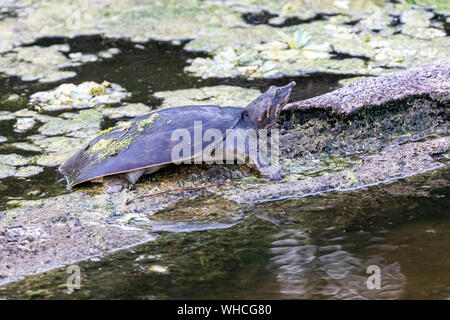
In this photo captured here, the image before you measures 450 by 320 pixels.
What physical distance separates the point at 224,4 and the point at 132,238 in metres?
4.87

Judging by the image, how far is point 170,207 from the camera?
3.28m

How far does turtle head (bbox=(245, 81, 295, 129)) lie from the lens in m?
3.74

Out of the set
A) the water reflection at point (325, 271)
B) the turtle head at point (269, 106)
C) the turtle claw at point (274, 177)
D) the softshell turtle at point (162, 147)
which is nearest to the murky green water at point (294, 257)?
the water reflection at point (325, 271)

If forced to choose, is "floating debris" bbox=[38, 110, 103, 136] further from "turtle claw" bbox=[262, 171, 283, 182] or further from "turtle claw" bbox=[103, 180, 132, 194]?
"turtle claw" bbox=[262, 171, 283, 182]

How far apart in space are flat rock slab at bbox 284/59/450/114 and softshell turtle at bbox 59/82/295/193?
1.36 feet

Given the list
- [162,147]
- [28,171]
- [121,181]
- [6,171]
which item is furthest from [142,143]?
[6,171]

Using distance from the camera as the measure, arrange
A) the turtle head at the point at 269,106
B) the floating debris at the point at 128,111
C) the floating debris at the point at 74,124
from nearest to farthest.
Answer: the turtle head at the point at 269,106, the floating debris at the point at 74,124, the floating debris at the point at 128,111

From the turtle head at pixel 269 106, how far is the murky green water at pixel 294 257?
2.40 ft

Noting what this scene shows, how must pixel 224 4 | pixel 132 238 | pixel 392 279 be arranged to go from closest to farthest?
pixel 392 279 → pixel 132 238 → pixel 224 4

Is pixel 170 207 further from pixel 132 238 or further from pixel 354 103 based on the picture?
pixel 354 103

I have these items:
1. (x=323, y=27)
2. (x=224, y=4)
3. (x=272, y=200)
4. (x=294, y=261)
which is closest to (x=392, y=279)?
(x=294, y=261)

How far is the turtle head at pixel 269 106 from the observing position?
374 centimetres

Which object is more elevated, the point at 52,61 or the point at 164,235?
the point at 52,61

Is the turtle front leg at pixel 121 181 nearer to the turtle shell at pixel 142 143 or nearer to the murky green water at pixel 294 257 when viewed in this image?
the turtle shell at pixel 142 143
